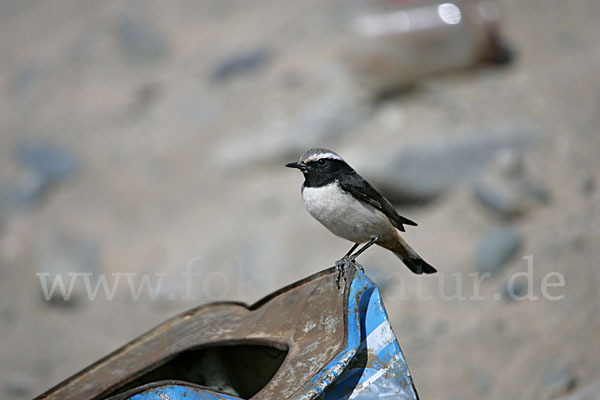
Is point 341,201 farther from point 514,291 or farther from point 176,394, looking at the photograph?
point 514,291

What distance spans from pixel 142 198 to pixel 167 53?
11.5 ft

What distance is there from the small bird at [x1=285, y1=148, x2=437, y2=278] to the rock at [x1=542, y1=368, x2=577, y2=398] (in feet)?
7.14

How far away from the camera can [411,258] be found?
5125 mm

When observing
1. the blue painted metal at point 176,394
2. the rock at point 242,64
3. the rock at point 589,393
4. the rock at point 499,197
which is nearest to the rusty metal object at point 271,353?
the blue painted metal at point 176,394

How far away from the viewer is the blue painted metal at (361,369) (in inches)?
112

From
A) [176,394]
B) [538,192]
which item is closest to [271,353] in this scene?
[176,394]

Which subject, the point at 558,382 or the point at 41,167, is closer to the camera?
the point at 558,382

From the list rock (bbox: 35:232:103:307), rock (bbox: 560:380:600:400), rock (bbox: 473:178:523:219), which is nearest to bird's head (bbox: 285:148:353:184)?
rock (bbox: 560:380:600:400)

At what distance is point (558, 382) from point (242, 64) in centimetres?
736

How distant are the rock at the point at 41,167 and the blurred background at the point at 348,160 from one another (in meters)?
0.03

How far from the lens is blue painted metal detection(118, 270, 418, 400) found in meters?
2.86

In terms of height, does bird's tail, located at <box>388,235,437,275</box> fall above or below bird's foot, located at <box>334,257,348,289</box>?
below

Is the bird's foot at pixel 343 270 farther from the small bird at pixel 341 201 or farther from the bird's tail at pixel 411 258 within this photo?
the bird's tail at pixel 411 258

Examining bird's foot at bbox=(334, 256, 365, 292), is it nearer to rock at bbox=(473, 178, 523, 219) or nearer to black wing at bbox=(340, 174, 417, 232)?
black wing at bbox=(340, 174, 417, 232)
